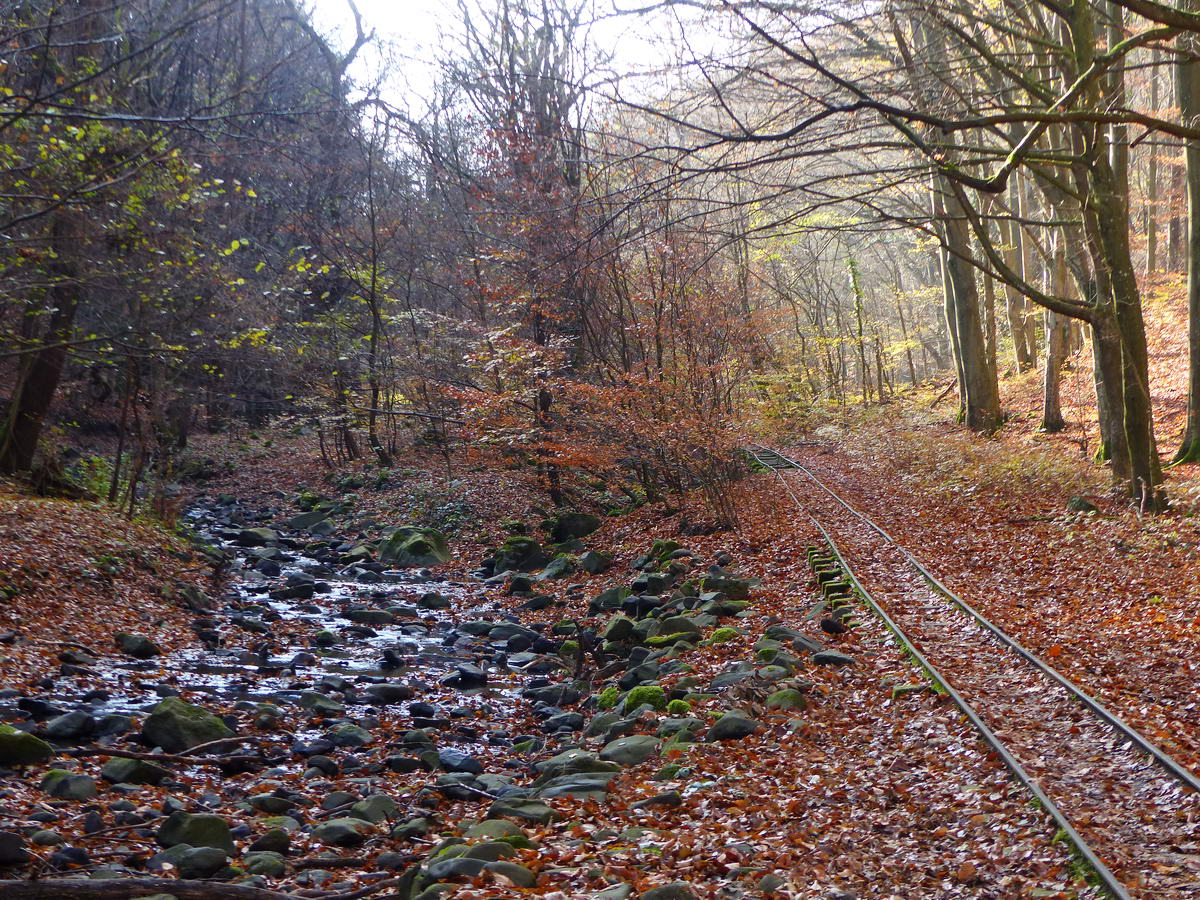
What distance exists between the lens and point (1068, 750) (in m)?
7.14

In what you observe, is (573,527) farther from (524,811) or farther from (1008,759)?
(1008,759)

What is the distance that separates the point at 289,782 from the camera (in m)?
8.38

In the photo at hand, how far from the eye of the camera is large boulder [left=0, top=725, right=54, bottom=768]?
758 centimetres

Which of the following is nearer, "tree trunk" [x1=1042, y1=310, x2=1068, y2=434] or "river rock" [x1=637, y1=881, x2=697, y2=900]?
"river rock" [x1=637, y1=881, x2=697, y2=900]

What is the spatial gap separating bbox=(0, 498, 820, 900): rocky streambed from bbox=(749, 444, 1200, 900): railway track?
1.41 m

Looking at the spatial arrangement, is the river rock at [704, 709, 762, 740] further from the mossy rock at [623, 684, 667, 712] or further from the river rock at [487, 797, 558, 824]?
the river rock at [487, 797, 558, 824]

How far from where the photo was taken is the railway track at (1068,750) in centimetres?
549

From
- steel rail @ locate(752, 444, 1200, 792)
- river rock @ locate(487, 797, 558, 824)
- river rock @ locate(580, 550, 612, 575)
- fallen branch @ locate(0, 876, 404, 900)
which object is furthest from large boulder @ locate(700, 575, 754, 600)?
fallen branch @ locate(0, 876, 404, 900)

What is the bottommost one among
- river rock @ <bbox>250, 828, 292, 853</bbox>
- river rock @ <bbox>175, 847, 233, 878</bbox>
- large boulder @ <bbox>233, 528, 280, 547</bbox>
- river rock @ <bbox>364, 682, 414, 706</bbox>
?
river rock @ <bbox>364, 682, 414, 706</bbox>

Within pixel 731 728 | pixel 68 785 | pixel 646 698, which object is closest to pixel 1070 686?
pixel 731 728

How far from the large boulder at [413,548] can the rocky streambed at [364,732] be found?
9.07 feet

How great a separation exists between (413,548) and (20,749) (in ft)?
41.5

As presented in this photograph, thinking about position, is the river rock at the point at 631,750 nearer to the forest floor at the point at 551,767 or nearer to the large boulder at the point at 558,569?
the forest floor at the point at 551,767

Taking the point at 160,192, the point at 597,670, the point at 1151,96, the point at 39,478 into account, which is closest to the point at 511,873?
the point at 597,670
